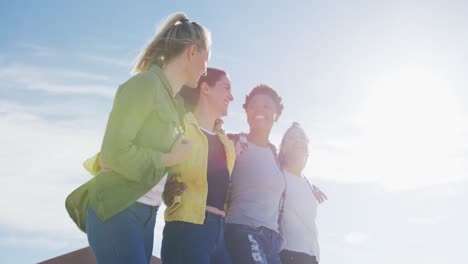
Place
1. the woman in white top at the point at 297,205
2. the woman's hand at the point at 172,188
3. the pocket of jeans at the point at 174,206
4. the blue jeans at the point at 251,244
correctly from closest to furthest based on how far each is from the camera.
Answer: the woman's hand at the point at 172,188, the pocket of jeans at the point at 174,206, the blue jeans at the point at 251,244, the woman in white top at the point at 297,205

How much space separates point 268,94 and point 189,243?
8.04ft

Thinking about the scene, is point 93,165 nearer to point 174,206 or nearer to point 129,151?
point 129,151

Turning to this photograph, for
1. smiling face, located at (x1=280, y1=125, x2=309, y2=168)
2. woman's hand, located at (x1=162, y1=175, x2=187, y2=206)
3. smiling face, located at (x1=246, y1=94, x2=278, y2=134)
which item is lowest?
woman's hand, located at (x1=162, y1=175, x2=187, y2=206)

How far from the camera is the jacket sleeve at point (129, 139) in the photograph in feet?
10.2

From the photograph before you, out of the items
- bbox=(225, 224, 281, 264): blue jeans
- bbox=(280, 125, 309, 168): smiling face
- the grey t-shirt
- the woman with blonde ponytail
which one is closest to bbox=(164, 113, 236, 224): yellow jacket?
the woman with blonde ponytail

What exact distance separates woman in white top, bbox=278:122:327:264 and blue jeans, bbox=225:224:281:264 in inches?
23.8

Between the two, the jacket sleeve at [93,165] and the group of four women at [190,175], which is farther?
the jacket sleeve at [93,165]

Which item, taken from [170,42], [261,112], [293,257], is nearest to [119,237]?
[170,42]

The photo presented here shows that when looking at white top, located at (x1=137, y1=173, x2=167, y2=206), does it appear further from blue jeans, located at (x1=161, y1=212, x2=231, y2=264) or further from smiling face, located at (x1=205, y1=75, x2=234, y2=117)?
smiling face, located at (x1=205, y1=75, x2=234, y2=117)

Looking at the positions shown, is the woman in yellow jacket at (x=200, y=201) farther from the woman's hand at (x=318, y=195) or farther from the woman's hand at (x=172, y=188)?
the woman's hand at (x=318, y=195)

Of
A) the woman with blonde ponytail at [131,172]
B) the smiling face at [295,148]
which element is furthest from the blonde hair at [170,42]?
the smiling face at [295,148]

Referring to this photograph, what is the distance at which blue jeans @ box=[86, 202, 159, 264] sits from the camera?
9.97ft

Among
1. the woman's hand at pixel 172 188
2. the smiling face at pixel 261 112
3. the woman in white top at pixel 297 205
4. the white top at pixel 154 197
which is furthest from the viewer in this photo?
the woman in white top at pixel 297 205

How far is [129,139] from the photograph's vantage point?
3131mm
